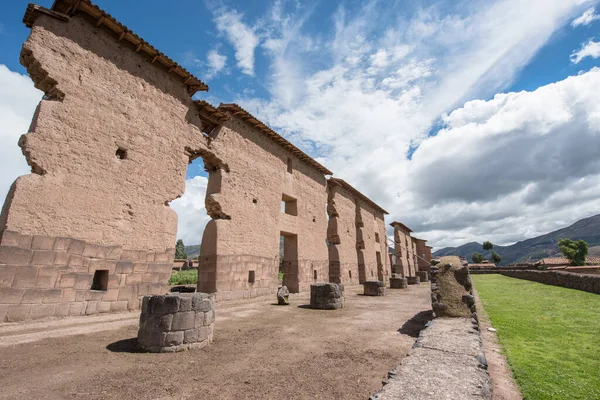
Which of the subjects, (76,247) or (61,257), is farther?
(76,247)

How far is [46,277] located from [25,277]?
1.19 ft

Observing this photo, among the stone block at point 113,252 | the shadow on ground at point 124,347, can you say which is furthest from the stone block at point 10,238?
the shadow on ground at point 124,347

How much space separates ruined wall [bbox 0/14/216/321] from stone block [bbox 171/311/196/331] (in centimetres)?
391

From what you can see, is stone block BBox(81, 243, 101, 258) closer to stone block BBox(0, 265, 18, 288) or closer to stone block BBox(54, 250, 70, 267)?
stone block BBox(54, 250, 70, 267)

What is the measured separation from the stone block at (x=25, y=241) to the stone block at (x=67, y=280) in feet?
3.25

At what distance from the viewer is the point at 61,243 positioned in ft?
22.1

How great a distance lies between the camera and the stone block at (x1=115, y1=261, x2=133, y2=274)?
7.71 m

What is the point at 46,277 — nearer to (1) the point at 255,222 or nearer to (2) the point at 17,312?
(2) the point at 17,312

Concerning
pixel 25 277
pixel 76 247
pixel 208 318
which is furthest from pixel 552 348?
pixel 25 277

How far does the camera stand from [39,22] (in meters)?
7.16

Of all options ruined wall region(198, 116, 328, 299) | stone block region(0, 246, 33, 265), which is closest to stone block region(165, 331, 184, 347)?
stone block region(0, 246, 33, 265)

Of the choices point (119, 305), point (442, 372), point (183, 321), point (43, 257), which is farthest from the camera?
point (119, 305)

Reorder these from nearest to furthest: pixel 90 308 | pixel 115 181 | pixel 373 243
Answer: pixel 90 308, pixel 115 181, pixel 373 243

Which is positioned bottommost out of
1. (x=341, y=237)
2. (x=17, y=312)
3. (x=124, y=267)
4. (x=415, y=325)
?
(x=415, y=325)
